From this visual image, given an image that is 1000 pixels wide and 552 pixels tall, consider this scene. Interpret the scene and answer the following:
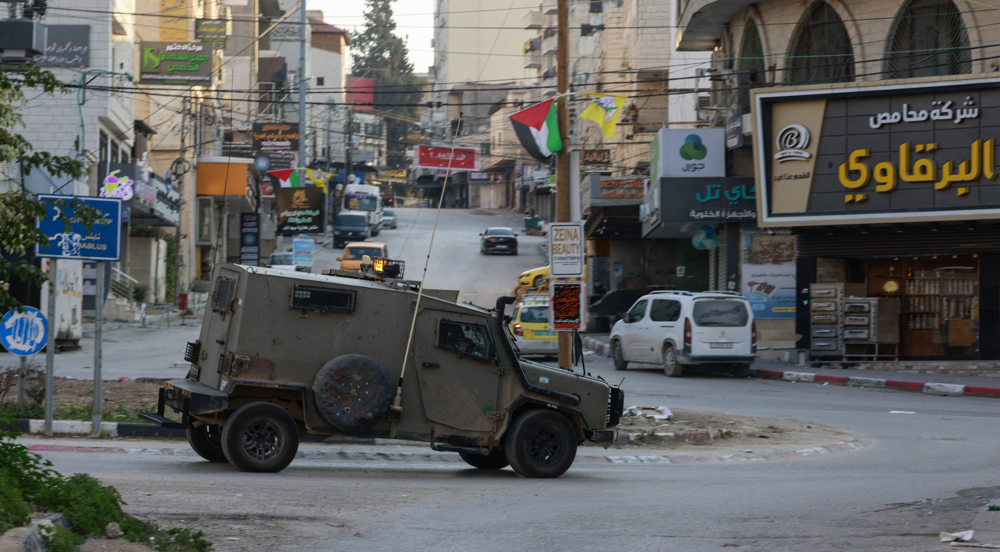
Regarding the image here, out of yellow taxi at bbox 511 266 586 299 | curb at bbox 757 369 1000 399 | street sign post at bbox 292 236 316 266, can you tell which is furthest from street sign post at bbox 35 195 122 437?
street sign post at bbox 292 236 316 266

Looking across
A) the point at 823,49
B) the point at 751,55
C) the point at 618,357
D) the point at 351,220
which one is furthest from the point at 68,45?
the point at 351,220

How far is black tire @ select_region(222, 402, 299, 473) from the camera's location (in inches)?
380

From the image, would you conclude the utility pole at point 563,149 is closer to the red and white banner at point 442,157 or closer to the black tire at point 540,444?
the black tire at point 540,444

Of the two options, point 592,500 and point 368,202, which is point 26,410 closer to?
point 592,500

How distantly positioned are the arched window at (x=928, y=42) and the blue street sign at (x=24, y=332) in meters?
20.3

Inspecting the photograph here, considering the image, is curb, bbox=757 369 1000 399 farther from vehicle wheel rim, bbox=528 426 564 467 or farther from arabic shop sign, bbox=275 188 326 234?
arabic shop sign, bbox=275 188 326 234

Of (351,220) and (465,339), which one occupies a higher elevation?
(351,220)

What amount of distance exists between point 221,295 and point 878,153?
19.0 metres

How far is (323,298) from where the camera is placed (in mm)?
9953

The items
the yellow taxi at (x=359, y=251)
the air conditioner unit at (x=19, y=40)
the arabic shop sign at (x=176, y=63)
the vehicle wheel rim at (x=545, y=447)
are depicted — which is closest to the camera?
the vehicle wheel rim at (x=545, y=447)

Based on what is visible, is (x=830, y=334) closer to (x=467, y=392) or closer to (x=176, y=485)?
(x=467, y=392)

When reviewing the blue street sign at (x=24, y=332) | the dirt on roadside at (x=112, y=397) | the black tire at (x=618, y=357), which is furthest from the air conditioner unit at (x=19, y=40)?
the black tire at (x=618, y=357)

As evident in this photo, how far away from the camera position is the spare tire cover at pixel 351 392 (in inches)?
385

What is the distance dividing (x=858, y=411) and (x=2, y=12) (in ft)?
96.1
